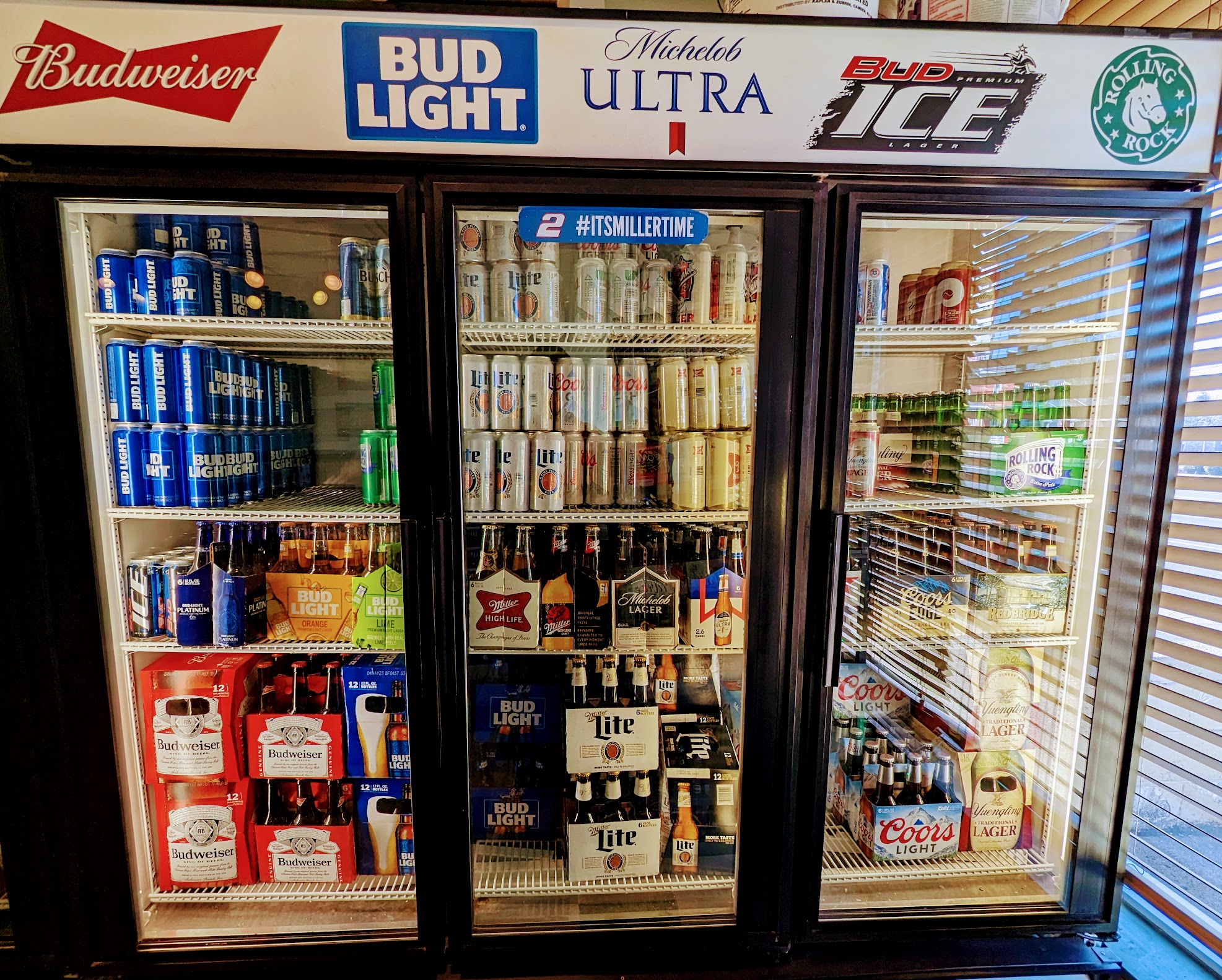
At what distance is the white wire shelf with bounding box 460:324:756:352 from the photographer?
4.81 ft

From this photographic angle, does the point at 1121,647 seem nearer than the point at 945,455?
Yes

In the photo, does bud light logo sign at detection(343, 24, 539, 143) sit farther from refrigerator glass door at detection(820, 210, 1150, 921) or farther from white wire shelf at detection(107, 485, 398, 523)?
refrigerator glass door at detection(820, 210, 1150, 921)

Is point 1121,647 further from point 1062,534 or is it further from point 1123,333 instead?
point 1123,333

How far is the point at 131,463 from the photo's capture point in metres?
1.44

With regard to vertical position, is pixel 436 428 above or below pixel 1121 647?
above

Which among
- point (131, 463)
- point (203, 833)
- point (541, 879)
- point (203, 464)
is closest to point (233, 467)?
point (203, 464)

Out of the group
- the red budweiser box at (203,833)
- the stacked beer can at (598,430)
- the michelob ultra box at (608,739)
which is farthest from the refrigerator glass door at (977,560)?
the red budweiser box at (203,833)

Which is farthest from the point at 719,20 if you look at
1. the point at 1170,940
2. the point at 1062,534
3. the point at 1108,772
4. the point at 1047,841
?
the point at 1170,940

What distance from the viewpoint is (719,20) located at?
48.1 inches

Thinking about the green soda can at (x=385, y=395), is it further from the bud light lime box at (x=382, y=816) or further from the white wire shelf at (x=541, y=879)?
the white wire shelf at (x=541, y=879)

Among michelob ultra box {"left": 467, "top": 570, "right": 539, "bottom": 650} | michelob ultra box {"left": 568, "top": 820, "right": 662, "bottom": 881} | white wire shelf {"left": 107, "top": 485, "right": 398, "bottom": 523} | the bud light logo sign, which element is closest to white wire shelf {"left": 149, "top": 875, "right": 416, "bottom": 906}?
michelob ultra box {"left": 568, "top": 820, "right": 662, "bottom": 881}

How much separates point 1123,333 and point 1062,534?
2.01 ft

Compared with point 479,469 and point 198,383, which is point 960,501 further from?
point 198,383

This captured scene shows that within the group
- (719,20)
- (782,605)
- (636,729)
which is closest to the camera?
(719,20)
